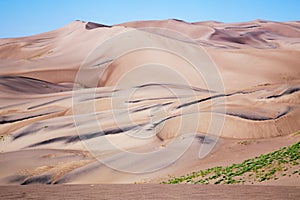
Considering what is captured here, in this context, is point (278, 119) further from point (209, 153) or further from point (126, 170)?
point (126, 170)

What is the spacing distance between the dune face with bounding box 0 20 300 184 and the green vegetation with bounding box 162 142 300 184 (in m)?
1.60

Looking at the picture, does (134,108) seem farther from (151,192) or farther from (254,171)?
(151,192)

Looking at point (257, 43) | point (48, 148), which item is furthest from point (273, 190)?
point (257, 43)

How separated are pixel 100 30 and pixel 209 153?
39374 millimetres

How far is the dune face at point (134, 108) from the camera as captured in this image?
1290 centimetres

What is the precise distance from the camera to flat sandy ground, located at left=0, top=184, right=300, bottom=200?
6.69m

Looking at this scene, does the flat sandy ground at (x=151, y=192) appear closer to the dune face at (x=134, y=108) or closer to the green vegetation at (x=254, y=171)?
the green vegetation at (x=254, y=171)

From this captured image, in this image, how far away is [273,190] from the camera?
6.87 metres

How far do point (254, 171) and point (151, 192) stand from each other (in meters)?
2.96

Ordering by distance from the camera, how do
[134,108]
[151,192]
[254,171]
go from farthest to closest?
[134,108] → [254,171] → [151,192]

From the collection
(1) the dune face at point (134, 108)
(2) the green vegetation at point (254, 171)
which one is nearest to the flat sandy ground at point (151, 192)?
(2) the green vegetation at point (254, 171)

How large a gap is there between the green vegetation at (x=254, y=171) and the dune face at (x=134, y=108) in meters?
1.60

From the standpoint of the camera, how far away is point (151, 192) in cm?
706

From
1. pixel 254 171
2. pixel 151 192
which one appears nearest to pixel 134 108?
pixel 254 171
